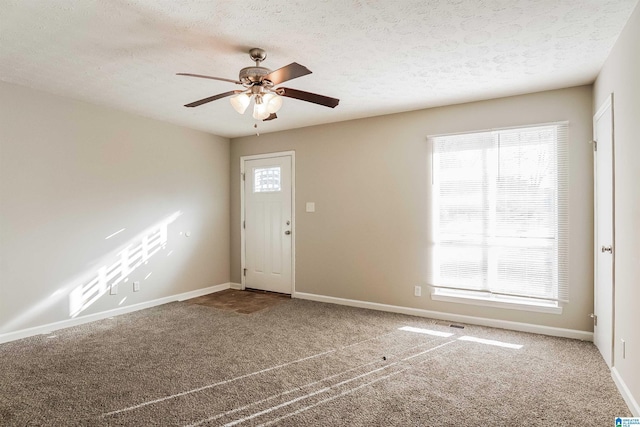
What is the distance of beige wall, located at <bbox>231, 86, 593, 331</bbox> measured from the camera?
3.52 meters

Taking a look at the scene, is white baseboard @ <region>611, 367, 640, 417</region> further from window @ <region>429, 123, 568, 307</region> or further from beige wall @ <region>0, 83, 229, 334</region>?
beige wall @ <region>0, 83, 229, 334</region>

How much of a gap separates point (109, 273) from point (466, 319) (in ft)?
13.8

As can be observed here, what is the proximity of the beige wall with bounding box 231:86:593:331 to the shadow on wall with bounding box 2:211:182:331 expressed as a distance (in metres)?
1.92

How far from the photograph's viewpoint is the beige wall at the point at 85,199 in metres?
3.50

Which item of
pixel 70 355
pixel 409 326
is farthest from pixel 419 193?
pixel 70 355

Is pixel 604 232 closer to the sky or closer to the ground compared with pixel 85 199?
closer to the ground

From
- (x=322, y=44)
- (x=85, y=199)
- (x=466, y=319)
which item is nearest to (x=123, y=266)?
(x=85, y=199)

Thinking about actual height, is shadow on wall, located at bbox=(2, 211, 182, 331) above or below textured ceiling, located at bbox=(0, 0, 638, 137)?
below

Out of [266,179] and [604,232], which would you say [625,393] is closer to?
[604,232]

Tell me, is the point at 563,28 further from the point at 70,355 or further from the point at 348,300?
the point at 70,355

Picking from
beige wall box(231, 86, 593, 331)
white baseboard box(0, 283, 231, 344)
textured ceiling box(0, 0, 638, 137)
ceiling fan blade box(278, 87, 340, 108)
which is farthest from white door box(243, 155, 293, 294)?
ceiling fan blade box(278, 87, 340, 108)

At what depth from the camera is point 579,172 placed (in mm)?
3496

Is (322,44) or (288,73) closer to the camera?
(288,73)

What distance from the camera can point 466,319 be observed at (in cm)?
403
